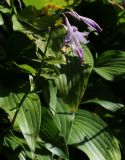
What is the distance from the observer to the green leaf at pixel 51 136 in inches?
122

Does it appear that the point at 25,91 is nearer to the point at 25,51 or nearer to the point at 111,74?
the point at 25,51

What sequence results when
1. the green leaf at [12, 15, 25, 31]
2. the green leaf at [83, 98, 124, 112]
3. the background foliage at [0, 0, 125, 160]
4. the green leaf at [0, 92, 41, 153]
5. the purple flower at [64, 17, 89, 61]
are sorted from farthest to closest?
the green leaf at [83, 98, 124, 112]
the green leaf at [12, 15, 25, 31]
the background foliage at [0, 0, 125, 160]
the green leaf at [0, 92, 41, 153]
the purple flower at [64, 17, 89, 61]

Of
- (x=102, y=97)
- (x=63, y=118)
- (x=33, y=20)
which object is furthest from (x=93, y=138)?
(x=33, y=20)

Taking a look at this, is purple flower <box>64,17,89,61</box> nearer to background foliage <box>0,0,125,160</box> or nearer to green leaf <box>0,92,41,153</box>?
background foliage <box>0,0,125,160</box>

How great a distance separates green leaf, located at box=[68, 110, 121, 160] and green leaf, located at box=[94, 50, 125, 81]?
0.37 m

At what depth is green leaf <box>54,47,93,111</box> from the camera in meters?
3.21

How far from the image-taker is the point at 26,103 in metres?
3.09

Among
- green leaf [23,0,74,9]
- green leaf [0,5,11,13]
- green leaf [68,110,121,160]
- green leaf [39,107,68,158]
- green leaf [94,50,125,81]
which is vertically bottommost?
green leaf [68,110,121,160]

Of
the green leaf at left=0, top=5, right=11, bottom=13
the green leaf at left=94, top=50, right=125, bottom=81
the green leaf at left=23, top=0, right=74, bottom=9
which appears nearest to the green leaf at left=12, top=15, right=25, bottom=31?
the green leaf at left=0, top=5, right=11, bottom=13

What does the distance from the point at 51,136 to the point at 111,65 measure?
997mm

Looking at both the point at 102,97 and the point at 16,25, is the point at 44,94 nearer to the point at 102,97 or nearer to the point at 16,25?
the point at 16,25

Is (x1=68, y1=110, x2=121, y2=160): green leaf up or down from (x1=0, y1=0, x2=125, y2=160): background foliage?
down

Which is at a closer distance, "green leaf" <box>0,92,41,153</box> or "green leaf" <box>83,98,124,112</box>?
"green leaf" <box>0,92,41,153</box>

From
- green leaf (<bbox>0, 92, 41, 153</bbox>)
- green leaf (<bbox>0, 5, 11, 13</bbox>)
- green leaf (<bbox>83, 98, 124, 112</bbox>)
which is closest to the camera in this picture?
green leaf (<bbox>0, 92, 41, 153</bbox>)
